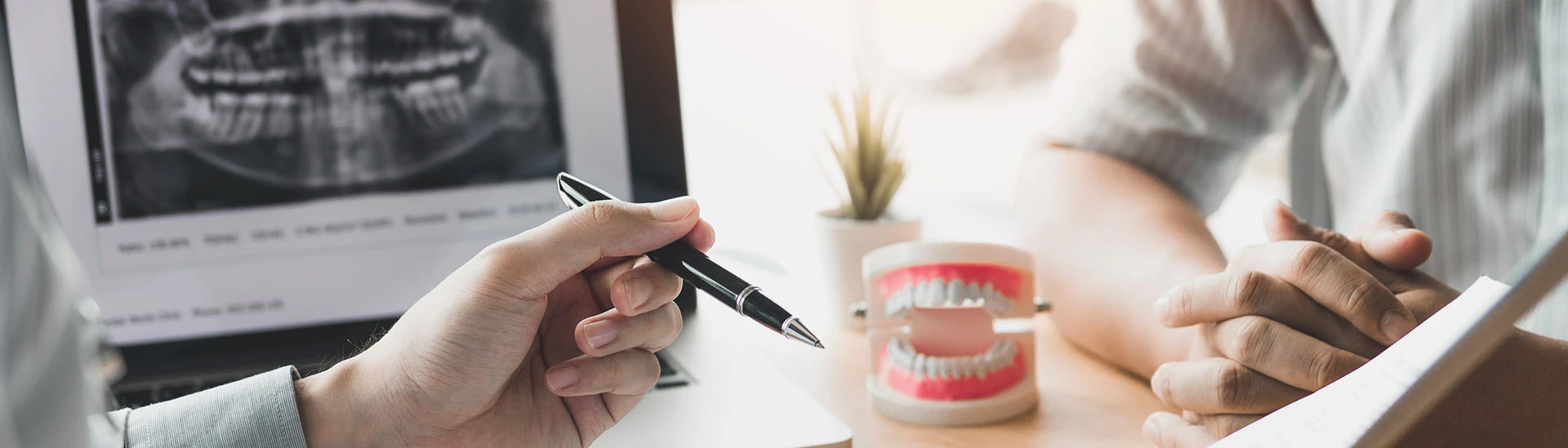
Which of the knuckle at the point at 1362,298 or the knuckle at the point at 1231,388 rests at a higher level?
the knuckle at the point at 1362,298

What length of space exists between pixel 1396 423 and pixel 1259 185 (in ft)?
8.12

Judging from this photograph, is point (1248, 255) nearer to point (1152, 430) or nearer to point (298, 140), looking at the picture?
point (1152, 430)

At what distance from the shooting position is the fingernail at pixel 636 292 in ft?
1.85

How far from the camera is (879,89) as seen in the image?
1.11 m

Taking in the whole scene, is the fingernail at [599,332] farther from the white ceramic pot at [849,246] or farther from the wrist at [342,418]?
the white ceramic pot at [849,246]

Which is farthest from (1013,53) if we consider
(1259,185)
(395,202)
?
(395,202)

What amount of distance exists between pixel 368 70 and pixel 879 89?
1.63ft

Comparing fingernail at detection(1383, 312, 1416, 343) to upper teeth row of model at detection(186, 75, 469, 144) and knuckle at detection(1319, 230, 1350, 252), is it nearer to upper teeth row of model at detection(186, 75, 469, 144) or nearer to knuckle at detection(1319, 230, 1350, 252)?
knuckle at detection(1319, 230, 1350, 252)

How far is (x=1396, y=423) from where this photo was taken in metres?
0.35

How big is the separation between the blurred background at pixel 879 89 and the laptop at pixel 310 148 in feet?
0.47

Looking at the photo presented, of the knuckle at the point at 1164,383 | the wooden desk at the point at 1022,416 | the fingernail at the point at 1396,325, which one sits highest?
the fingernail at the point at 1396,325

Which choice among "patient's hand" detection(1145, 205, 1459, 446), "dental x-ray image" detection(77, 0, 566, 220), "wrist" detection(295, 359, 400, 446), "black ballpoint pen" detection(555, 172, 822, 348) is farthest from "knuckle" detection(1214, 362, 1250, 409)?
"dental x-ray image" detection(77, 0, 566, 220)

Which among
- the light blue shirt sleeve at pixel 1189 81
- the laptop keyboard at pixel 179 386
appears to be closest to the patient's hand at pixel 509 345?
the laptop keyboard at pixel 179 386

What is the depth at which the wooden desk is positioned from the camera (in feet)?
2.32
